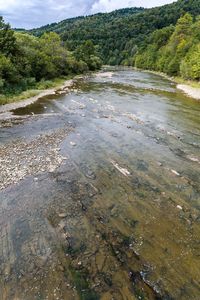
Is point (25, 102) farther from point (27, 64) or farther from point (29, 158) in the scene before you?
point (29, 158)

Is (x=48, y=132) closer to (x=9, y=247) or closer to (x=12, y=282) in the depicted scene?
(x=9, y=247)

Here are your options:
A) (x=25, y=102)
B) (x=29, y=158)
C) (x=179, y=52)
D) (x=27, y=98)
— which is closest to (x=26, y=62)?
(x=27, y=98)

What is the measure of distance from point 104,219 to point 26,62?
45.2 meters

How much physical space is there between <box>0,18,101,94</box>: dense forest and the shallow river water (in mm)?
18889

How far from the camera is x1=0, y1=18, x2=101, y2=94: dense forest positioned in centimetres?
4406

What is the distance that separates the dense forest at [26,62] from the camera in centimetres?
4406

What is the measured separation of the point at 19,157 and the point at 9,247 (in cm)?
979

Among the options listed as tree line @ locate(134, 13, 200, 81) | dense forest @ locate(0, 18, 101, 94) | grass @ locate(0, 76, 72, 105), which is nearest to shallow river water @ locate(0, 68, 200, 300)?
grass @ locate(0, 76, 72, 105)

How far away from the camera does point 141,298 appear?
9.69 meters

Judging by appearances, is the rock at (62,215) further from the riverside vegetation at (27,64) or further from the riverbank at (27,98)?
the riverside vegetation at (27,64)

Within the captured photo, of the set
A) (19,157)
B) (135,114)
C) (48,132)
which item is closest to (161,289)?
(19,157)

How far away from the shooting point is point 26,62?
172 ft

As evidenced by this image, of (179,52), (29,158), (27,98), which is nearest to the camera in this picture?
(29,158)

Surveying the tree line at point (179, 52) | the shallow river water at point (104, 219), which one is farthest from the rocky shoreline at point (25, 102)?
the tree line at point (179, 52)
